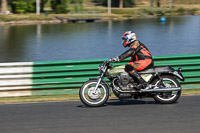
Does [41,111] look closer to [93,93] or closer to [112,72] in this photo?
[93,93]

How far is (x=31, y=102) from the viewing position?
8594 mm

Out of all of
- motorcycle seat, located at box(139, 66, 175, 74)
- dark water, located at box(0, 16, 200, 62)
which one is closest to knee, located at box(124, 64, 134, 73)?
motorcycle seat, located at box(139, 66, 175, 74)

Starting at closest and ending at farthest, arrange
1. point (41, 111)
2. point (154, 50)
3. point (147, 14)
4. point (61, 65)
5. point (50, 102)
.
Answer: point (41, 111)
point (50, 102)
point (61, 65)
point (154, 50)
point (147, 14)

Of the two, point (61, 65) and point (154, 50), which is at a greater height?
point (61, 65)

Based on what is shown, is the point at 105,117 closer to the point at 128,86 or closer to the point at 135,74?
the point at 128,86

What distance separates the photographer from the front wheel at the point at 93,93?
753cm

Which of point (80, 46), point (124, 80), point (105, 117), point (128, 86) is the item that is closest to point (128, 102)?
point (128, 86)

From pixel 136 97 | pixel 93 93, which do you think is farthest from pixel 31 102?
pixel 136 97

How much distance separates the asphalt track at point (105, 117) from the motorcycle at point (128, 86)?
0.67ft

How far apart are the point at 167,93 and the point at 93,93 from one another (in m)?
A: 1.64

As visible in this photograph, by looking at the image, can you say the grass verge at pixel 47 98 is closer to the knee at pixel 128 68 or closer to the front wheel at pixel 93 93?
the front wheel at pixel 93 93

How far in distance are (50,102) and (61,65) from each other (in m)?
1.79

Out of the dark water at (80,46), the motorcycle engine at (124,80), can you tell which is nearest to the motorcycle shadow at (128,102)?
the motorcycle engine at (124,80)

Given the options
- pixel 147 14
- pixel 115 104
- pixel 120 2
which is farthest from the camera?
pixel 120 2
